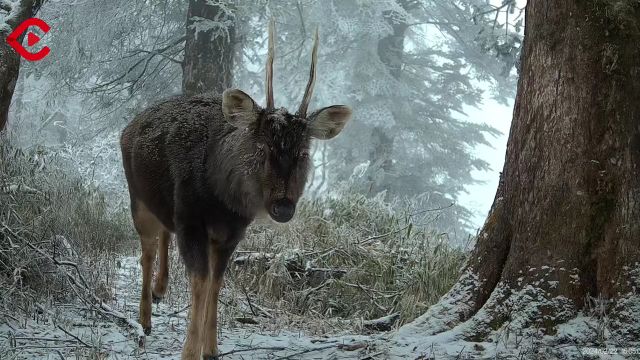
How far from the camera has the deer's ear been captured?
441 centimetres

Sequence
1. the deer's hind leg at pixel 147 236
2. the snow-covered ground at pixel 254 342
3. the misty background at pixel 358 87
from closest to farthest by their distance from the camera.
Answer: the snow-covered ground at pixel 254 342
the deer's hind leg at pixel 147 236
the misty background at pixel 358 87

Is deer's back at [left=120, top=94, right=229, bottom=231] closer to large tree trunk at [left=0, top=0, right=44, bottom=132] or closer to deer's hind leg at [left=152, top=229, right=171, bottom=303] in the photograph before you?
deer's hind leg at [left=152, top=229, right=171, bottom=303]

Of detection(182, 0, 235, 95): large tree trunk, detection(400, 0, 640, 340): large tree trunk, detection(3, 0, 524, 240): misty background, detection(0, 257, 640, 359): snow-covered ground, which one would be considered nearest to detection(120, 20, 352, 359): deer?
detection(0, 257, 640, 359): snow-covered ground

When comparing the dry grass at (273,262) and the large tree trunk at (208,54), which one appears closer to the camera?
the dry grass at (273,262)

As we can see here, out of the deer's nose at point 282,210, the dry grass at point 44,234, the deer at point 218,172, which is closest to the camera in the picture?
the deer's nose at point 282,210

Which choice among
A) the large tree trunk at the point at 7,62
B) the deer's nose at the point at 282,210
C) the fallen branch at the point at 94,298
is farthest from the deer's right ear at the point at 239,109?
the large tree trunk at the point at 7,62

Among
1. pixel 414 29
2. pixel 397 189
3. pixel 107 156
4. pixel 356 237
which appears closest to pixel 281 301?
pixel 356 237

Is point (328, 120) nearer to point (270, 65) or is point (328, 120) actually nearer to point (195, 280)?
point (270, 65)

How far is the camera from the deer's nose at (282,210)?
4.06 meters

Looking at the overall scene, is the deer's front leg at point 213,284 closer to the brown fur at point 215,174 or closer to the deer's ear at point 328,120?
the brown fur at point 215,174

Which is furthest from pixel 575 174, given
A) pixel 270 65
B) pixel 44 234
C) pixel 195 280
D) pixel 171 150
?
pixel 44 234

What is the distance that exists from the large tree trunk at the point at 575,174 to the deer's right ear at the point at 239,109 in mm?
1806

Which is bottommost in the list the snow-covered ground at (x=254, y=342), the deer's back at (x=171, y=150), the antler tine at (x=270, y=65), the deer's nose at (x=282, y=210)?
the snow-covered ground at (x=254, y=342)

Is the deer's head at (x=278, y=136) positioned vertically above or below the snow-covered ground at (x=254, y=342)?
above
